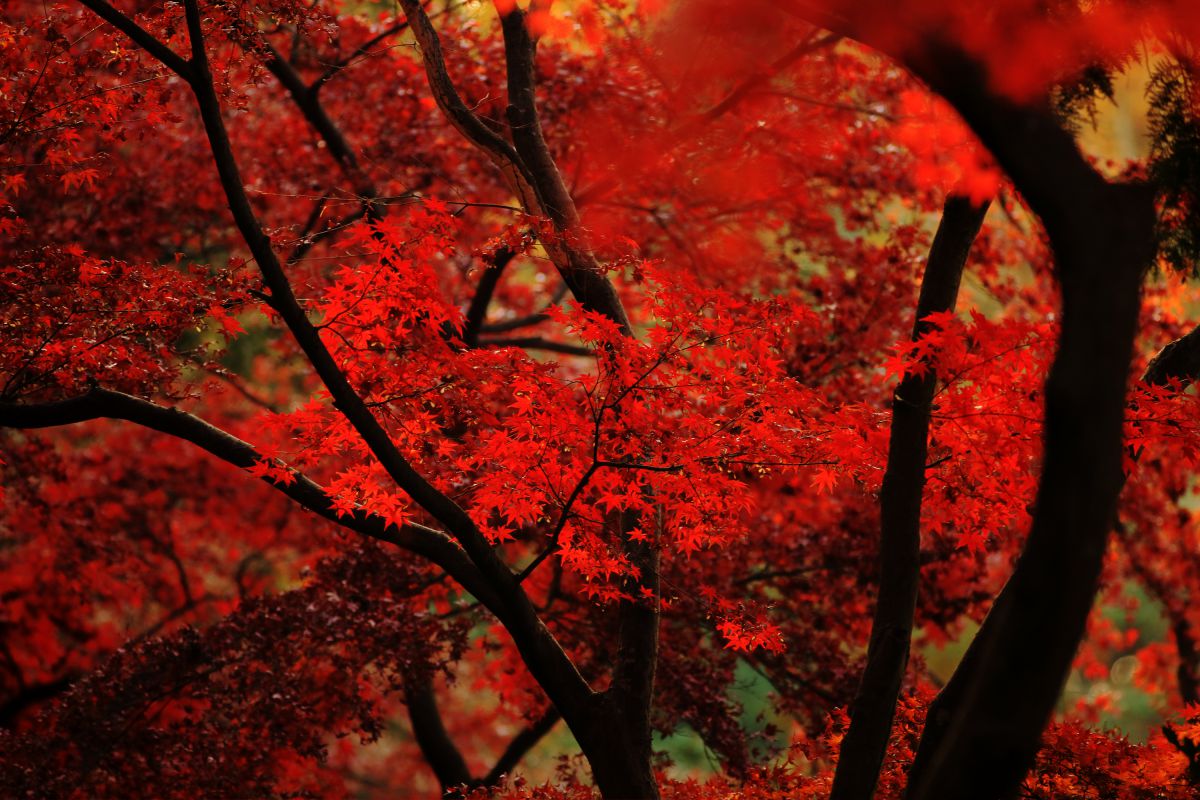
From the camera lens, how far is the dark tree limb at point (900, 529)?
182 inches

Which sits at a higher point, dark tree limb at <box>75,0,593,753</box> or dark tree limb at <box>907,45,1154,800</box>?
dark tree limb at <box>75,0,593,753</box>

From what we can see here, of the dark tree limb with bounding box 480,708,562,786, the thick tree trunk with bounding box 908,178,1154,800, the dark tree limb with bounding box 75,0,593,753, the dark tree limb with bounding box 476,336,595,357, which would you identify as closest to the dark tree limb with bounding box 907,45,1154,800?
the thick tree trunk with bounding box 908,178,1154,800

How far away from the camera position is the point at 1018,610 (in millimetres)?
3115

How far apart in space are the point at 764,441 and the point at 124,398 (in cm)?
306

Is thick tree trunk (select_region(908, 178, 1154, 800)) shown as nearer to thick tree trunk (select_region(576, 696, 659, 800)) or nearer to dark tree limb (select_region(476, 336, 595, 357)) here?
thick tree trunk (select_region(576, 696, 659, 800))

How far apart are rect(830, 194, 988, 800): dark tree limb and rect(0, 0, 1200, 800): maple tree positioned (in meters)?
0.02

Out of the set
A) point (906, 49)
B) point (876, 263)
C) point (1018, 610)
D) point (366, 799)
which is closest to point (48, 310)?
point (906, 49)

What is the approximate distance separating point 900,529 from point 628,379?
141cm

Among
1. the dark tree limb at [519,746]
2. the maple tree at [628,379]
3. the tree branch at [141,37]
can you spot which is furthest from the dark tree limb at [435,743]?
the tree branch at [141,37]

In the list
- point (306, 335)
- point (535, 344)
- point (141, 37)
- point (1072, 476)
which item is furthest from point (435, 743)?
point (1072, 476)

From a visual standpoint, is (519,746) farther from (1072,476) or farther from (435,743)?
(1072,476)

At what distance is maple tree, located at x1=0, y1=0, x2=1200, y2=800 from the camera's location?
11.7 feet

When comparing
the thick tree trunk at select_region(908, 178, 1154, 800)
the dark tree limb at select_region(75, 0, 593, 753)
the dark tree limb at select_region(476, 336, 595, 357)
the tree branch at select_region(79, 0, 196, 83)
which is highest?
the dark tree limb at select_region(476, 336, 595, 357)

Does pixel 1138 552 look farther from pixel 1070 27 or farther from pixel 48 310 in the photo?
pixel 48 310
